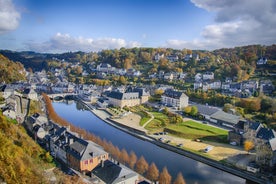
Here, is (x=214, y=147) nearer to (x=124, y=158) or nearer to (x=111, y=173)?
(x=124, y=158)

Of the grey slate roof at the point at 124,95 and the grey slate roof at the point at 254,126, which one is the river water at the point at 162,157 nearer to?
the grey slate roof at the point at 254,126

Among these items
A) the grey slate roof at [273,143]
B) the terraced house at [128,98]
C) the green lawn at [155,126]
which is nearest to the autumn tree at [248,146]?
the grey slate roof at [273,143]

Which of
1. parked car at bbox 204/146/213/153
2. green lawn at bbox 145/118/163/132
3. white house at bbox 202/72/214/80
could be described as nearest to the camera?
parked car at bbox 204/146/213/153

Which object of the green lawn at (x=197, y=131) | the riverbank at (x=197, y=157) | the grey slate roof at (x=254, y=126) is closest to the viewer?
the riverbank at (x=197, y=157)

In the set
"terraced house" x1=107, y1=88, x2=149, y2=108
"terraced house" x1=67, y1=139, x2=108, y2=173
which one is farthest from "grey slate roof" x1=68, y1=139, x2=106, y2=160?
"terraced house" x1=107, y1=88, x2=149, y2=108

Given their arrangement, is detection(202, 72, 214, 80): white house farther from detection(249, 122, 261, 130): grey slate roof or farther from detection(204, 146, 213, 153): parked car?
detection(204, 146, 213, 153): parked car

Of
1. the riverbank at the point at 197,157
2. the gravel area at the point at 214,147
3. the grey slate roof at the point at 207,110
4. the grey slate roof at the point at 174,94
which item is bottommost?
the riverbank at the point at 197,157

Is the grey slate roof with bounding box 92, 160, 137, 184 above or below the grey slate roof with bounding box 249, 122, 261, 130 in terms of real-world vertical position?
below
